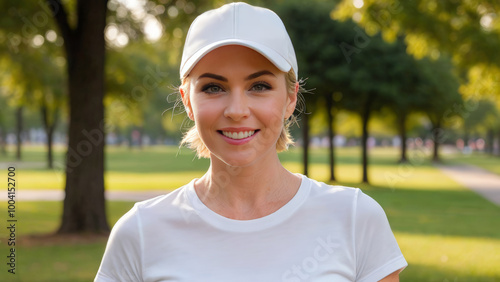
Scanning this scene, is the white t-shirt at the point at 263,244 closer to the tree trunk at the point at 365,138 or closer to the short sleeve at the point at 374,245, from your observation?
the short sleeve at the point at 374,245

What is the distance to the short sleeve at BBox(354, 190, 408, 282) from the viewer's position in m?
2.04

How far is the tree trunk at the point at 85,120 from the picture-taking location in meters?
11.6

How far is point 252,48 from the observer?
1.87 meters

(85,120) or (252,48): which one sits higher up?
(252,48)

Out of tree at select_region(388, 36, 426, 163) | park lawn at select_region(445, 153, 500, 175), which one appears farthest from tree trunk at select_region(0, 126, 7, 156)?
tree at select_region(388, 36, 426, 163)

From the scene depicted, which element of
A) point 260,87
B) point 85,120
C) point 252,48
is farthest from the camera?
point 85,120

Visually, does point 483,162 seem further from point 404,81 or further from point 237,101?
point 237,101

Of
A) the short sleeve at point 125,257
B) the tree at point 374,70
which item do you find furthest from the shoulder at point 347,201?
the tree at point 374,70

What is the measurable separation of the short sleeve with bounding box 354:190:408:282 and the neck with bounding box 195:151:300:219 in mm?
246

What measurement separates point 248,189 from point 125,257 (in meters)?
0.45

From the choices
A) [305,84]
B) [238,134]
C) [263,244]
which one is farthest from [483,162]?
[238,134]

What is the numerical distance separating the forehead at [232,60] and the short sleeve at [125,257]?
22.7 inches

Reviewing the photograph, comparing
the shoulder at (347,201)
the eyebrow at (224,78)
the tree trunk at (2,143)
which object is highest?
the eyebrow at (224,78)

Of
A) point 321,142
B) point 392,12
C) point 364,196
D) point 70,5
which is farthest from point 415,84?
point 321,142
